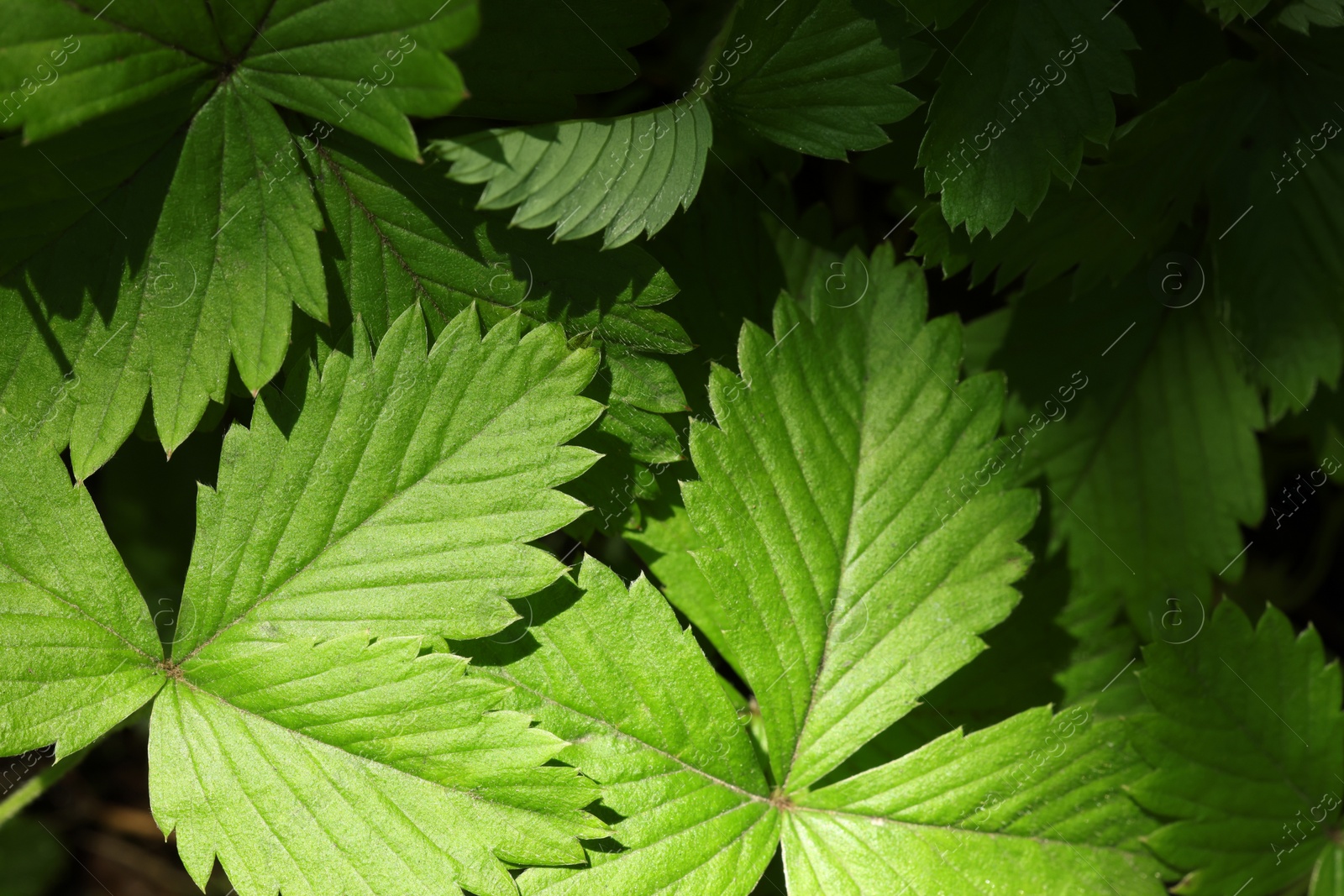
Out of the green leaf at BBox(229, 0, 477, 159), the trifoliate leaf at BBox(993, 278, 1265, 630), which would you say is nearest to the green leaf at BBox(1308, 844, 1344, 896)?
the trifoliate leaf at BBox(993, 278, 1265, 630)

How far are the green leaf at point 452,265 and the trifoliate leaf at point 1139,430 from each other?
0.98m

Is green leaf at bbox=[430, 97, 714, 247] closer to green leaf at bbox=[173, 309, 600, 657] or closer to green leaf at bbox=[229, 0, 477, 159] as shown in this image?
green leaf at bbox=[229, 0, 477, 159]

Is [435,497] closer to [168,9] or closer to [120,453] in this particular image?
[168,9]

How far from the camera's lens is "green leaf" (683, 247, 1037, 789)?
1552 millimetres

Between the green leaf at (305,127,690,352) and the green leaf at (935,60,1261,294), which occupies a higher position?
the green leaf at (305,127,690,352)

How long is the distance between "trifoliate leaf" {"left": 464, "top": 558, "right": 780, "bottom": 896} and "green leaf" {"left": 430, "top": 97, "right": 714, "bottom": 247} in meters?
0.56

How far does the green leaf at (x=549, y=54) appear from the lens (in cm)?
144

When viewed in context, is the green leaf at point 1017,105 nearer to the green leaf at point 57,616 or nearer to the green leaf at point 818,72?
the green leaf at point 818,72

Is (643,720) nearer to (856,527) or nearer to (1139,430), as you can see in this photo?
(856,527)

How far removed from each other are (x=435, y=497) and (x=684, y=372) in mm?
533

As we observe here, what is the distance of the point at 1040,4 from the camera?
1469 millimetres

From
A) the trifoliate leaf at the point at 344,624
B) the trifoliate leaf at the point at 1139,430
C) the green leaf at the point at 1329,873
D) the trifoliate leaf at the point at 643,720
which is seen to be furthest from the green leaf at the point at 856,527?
the green leaf at the point at 1329,873

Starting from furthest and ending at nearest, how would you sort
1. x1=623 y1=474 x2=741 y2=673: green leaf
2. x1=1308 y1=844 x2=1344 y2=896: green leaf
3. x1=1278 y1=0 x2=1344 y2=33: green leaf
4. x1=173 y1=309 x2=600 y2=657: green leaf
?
1. x1=1308 y1=844 x2=1344 y2=896: green leaf
2. x1=623 y1=474 x2=741 y2=673: green leaf
3. x1=1278 y1=0 x2=1344 y2=33: green leaf
4. x1=173 y1=309 x2=600 y2=657: green leaf

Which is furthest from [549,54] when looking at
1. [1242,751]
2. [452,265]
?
[1242,751]
